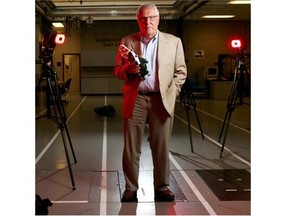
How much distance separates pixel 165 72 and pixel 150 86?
16 centimetres

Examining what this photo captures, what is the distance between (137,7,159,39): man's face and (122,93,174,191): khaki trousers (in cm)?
49

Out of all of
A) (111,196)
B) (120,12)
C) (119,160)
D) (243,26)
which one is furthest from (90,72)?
(111,196)

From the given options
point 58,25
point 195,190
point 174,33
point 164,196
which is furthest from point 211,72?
point 164,196

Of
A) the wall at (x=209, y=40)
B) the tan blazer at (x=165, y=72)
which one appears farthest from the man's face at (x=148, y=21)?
the wall at (x=209, y=40)

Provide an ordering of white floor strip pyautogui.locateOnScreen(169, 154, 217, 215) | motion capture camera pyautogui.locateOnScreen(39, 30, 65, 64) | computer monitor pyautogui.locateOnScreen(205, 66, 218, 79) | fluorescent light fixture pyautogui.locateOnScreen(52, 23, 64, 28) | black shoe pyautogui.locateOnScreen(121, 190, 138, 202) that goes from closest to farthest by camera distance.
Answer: white floor strip pyautogui.locateOnScreen(169, 154, 217, 215) < black shoe pyautogui.locateOnScreen(121, 190, 138, 202) < motion capture camera pyautogui.locateOnScreen(39, 30, 65, 64) < computer monitor pyautogui.locateOnScreen(205, 66, 218, 79) < fluorescent light fixture pyautogui.locateOnScreen(52, 23, 64, 28)

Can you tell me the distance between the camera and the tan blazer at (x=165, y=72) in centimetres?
324

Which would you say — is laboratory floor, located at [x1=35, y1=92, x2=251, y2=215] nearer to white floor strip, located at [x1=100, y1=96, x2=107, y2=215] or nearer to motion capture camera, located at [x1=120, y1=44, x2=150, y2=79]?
white floor strip, located at [x1=100, y1=96, x2=107, y2=215]

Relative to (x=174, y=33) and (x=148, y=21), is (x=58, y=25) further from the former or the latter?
(x=148, y=21)

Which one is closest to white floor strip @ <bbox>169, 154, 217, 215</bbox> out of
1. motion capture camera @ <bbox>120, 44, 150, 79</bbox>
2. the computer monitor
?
motion capture camera @ <bbox>120, 44, 150, 79</bbox>

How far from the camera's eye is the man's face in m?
3.12
